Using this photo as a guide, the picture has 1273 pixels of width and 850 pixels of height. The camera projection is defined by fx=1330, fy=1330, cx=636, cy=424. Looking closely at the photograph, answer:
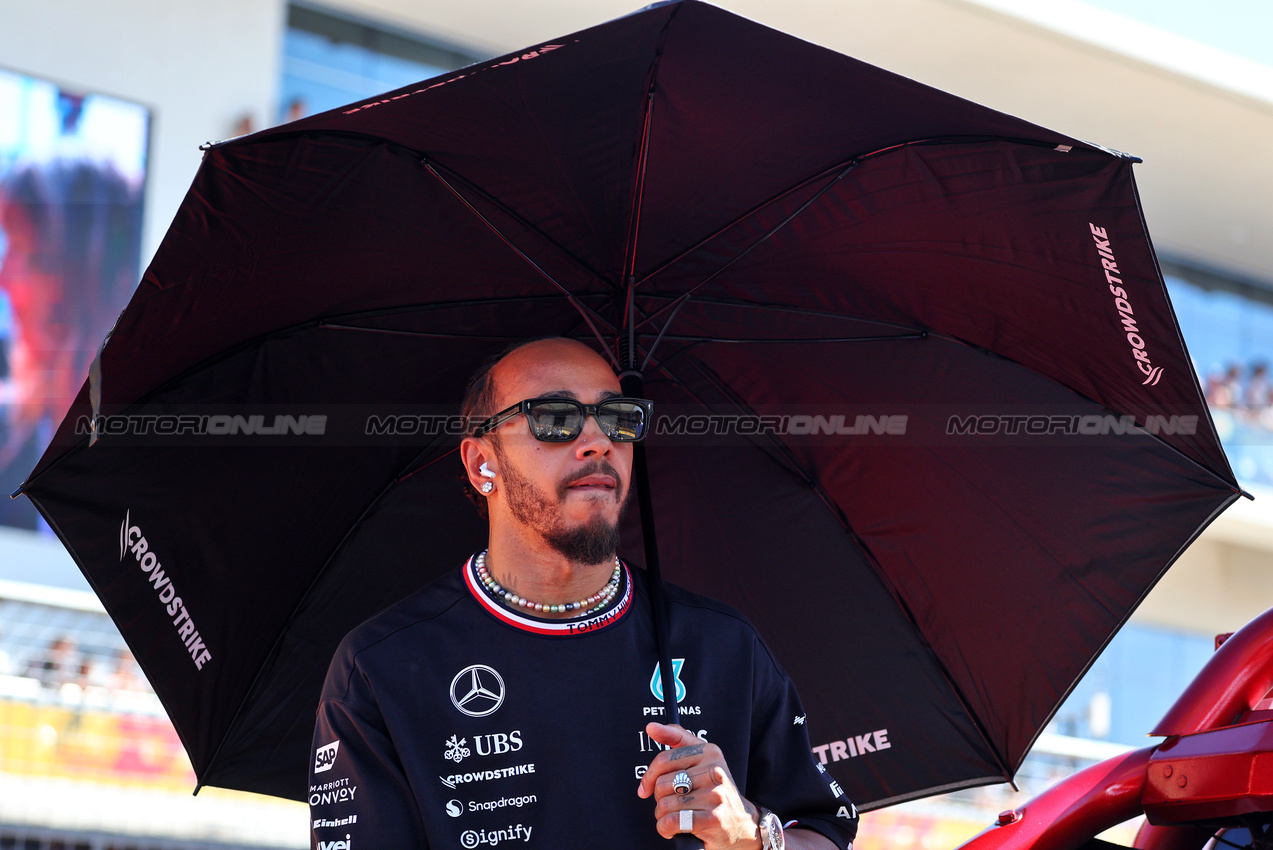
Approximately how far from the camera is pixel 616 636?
2604 millimetres

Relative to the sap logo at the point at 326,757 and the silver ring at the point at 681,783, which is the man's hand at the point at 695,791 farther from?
the sap logo at the point at 326,757

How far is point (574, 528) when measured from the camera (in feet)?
8.52

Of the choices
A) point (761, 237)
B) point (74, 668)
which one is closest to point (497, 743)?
point (761, 237)

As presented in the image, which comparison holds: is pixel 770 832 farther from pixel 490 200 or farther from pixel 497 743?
pixel 490 200

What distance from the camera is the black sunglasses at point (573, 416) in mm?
2619

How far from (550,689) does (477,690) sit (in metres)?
0.14

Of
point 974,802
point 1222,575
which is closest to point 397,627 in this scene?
point 974,802

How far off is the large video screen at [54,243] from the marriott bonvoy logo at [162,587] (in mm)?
9744

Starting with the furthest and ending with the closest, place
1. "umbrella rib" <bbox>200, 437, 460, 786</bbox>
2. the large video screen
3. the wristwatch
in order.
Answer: the large video screen
"umbrella rib" <bbox>200, 437, 460, 786</bbox>
the wristwatch

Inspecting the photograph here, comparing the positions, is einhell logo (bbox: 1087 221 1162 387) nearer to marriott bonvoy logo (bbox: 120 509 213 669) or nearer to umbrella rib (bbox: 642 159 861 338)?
umbrella rib (bbox: 642 159 861 338)

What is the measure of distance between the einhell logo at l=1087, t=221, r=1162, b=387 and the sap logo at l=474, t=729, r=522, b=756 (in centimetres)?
145

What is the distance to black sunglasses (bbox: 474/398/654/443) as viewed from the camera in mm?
2619

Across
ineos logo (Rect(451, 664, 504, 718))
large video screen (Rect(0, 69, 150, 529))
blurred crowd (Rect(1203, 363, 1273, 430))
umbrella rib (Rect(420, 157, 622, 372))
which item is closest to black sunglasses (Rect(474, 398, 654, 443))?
umbrella rib (Rect(420, 157, 622, 372))

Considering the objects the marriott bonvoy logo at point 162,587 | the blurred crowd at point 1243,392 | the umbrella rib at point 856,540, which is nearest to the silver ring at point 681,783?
the umbrella rib at point 856,540
